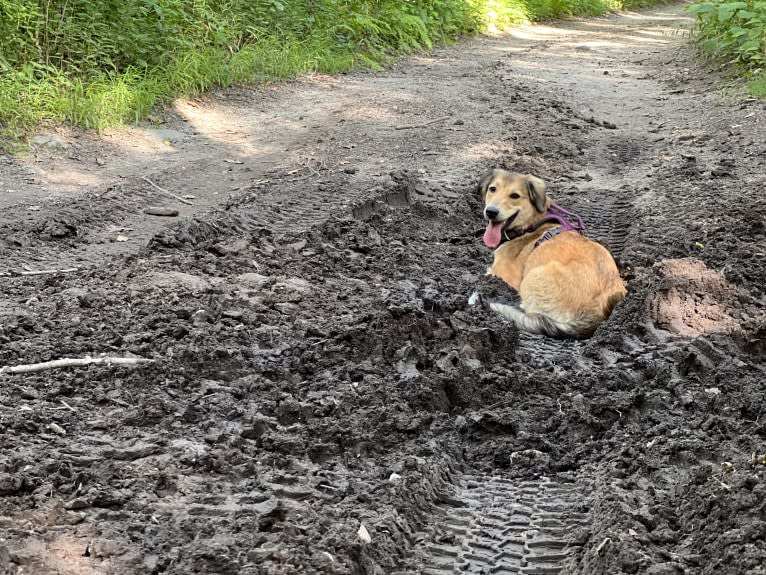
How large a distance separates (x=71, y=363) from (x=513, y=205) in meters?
3.19

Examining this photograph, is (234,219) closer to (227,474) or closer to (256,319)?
(256,319)

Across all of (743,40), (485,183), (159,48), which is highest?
(743,40)

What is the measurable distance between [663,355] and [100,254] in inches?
154

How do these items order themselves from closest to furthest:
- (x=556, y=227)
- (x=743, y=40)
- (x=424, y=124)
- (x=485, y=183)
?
1. (x=556, y=227)
2. (x=485, y=183)
3. (x=424, y=124)
4. (x=743, y=40)

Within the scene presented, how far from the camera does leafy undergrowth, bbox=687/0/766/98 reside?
11641 mm

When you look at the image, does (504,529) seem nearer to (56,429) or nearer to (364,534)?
(364,534)

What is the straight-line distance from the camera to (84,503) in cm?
278

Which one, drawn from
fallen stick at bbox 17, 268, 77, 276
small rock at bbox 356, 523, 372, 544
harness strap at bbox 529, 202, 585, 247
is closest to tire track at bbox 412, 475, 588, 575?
small rock at bbox 356, 523, 372, 544

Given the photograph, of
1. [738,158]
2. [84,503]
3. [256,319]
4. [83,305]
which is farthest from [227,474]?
[738,158]

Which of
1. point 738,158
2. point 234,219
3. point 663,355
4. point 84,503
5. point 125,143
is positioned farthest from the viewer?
point 125,143

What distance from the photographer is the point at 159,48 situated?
36.4 feet

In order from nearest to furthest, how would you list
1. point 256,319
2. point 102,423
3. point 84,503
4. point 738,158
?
point 84,503 < point 102,423 < point 256,319 < point 738,158

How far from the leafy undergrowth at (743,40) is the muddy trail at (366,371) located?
319 cm

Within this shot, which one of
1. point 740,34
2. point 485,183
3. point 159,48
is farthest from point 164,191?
point 740,34
